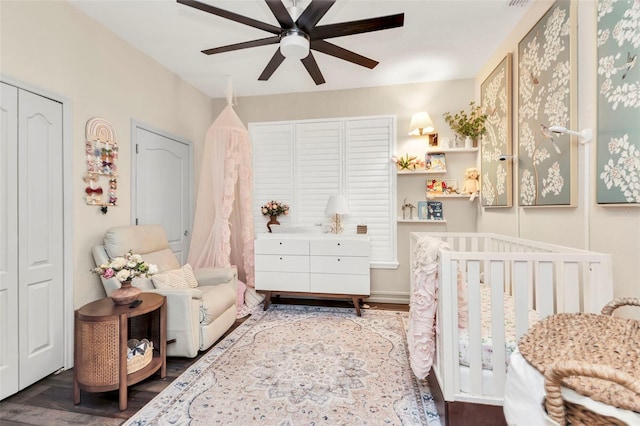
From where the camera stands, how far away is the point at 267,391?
1.90 m

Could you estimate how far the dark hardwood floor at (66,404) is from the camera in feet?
5.42

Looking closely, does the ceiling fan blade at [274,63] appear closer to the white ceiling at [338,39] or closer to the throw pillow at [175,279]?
the white ceiling at [338,39]

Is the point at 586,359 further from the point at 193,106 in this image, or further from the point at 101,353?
the point at 193,106

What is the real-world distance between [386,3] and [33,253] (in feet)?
10.2

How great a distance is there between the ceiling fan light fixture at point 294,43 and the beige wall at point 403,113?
1.88m

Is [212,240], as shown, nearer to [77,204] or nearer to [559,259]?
[77,204]

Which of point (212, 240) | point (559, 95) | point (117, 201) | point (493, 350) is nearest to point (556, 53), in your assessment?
point (559, 95)

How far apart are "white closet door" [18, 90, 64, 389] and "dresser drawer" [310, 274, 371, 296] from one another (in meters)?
2.20

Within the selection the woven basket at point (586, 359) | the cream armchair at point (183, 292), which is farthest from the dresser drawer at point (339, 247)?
the woven basket at point (586, 359)

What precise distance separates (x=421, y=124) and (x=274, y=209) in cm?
207

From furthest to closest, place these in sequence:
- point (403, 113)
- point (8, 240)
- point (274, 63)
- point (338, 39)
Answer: point (403, 113) < point (338, 39) < point (274, 63) < point (8, 240)

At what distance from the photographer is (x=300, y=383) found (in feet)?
6.51

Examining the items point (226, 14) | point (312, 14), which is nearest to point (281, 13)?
point (312, 14)

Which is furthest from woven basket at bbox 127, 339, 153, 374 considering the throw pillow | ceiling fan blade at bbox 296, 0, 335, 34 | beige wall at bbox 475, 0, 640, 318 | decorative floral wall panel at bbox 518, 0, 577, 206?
decorative floral wall panel at bbox 518, 0, 577, 206
